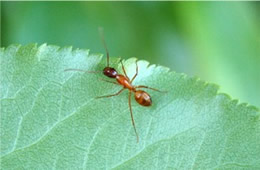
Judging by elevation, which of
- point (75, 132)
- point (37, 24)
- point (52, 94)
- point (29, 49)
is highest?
point (37, 24)

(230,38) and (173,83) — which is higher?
(230,38)

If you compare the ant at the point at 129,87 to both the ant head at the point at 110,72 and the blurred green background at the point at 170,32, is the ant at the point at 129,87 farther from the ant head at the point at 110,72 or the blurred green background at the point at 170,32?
the blurred green background at the point at 170,32

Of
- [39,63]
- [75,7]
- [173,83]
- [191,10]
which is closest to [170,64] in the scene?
[191,10]

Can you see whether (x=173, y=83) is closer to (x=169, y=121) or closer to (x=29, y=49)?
(x=169, y=121)

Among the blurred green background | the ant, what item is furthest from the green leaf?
the blurred green background

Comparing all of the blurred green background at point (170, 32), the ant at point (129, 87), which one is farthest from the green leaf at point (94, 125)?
the blurred green background at point (170, 32)

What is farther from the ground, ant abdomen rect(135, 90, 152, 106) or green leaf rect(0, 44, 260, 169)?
ant abdomen rect(135, 90, 152, 106)

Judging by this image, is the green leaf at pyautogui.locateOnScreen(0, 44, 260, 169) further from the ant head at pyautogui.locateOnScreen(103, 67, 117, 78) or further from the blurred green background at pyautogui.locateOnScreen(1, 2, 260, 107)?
the blurred green background at pyautogui.locateOnScreen(1, 2, 260, 107)
